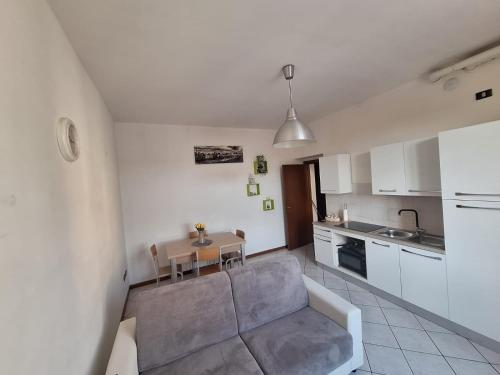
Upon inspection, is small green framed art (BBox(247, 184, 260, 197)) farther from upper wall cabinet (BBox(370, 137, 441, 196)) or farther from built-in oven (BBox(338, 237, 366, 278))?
upper wall cabinet (BBox(370, 137, 441, 196))

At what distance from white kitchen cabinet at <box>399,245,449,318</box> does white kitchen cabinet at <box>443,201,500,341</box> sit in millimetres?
60

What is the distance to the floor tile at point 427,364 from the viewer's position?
1.63 m

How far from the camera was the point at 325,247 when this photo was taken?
3359mm

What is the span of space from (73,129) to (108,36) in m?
0.72

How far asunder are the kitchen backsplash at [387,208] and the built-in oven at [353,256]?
448mm

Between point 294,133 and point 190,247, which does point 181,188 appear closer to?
point 190,247

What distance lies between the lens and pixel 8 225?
71cm

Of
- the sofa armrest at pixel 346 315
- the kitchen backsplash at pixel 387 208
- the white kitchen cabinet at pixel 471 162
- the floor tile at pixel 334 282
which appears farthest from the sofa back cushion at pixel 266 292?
the kitchen backsplash at pixel 387 208

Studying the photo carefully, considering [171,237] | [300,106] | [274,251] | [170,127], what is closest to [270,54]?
[300,106]

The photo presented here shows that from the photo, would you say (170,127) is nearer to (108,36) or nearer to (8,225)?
(108,36)

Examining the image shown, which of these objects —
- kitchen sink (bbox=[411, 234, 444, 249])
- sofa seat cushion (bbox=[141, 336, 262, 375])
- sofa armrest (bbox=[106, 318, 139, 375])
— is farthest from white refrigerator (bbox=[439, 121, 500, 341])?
sofa armrest (bbox=[106, 318, 139, 375])

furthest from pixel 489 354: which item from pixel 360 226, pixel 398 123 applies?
pixel 398 123

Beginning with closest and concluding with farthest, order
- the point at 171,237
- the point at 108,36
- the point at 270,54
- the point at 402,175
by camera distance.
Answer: the point at 108,36 < the point at 270,54 < the point at 402,175 < the point at 171,237

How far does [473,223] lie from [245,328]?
2119 millimetres
